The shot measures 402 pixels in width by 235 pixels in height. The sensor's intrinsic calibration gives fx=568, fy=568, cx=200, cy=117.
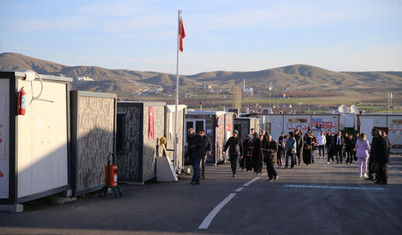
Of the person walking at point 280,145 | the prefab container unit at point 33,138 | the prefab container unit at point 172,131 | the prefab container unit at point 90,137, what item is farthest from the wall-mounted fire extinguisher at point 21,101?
the person walking at point 280,145

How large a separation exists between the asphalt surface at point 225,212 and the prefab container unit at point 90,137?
0.53 metres

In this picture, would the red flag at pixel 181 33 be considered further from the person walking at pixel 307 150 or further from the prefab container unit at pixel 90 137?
the person walking at pixel 307 150

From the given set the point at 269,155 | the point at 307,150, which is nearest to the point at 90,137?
the point at 269,155

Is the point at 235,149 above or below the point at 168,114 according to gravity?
below

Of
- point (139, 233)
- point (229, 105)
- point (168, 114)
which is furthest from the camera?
point (229, 105)

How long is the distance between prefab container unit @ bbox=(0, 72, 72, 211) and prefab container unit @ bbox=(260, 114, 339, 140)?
3498 cm

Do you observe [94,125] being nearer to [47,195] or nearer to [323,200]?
[47,195]

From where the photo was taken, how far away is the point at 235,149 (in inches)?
850

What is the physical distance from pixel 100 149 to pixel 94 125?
766 millimetres

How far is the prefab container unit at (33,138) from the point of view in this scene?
37.3 ft

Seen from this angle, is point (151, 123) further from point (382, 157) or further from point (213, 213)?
point (382, 157)

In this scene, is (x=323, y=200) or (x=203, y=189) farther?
(x=203, y=189)

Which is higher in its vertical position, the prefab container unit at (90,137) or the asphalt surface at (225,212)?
the prefab container unit at (90,137)

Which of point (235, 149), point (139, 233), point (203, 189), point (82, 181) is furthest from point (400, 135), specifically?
point (139, 233)
